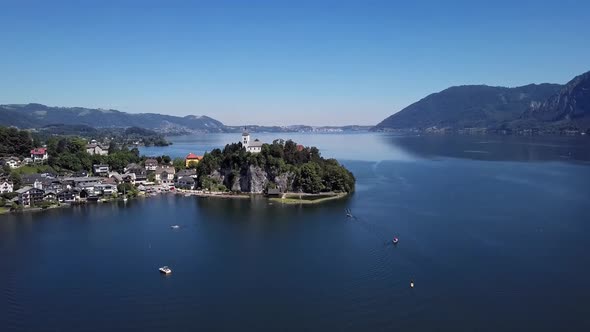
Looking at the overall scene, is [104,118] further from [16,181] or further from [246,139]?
[16,181]

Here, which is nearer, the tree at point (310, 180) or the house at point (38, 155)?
the tree at point (310, 180)

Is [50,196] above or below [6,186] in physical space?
below

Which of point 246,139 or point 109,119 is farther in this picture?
point 109,119

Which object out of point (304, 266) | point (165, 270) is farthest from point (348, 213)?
point (165, 270)

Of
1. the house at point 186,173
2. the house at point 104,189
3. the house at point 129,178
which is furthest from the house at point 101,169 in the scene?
the house at point 104,189

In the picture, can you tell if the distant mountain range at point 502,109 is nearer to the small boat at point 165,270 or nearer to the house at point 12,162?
the house at point 12,162

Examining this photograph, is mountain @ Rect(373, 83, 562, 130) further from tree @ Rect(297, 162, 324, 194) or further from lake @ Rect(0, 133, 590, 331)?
lake @ Rect(0, 133, 590, 331)

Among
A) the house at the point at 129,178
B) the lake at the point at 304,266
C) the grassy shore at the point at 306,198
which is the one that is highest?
the house at the point at 129,178

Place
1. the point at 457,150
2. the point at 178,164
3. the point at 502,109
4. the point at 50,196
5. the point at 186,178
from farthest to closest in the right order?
the point at 502,109
the point at 457,150
the point at 178,164
the point at 186,178
the point at 50,196
